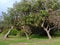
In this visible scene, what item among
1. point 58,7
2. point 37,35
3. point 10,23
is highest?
point 58,7

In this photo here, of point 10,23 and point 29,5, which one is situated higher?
point 29,5

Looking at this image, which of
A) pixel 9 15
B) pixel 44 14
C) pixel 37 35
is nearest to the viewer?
pixel 44 14

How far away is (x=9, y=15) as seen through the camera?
42.4m

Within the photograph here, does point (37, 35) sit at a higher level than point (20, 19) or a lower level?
lower

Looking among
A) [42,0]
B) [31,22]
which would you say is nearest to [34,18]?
[31,22]

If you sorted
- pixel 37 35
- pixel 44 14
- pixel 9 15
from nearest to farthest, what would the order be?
pixel 44 14
pixel 9 15
pixel 37 35

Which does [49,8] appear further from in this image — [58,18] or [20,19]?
[20,19]

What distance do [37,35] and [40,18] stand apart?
32.6 feet

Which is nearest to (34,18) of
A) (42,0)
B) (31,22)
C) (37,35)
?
(31,22)

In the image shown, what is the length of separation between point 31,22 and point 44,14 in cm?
307

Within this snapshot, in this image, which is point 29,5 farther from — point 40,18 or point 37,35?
point 37,35

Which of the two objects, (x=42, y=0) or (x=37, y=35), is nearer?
(x=42, y=0)

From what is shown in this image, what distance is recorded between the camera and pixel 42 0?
3953cm

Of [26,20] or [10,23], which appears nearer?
[26,20]
